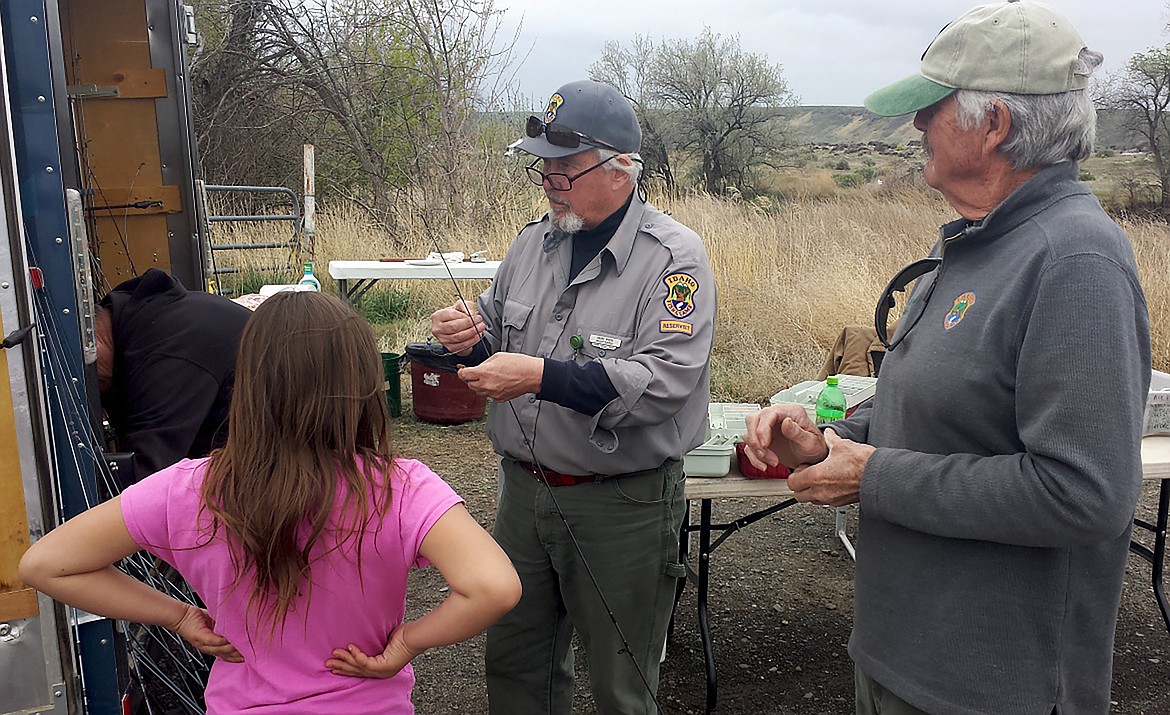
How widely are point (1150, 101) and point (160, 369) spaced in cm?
2282

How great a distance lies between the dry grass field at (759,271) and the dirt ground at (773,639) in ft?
7.58

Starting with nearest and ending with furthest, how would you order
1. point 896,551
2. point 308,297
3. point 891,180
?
1. point 308,297
2. point 896,551
3. point 891,180

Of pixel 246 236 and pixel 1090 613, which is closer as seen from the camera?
pixel 1090 613

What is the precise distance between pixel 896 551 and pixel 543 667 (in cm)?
134

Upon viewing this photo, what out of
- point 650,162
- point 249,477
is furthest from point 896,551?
point 650,162

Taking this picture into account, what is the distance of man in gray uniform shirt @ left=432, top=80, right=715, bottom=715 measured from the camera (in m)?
2.42

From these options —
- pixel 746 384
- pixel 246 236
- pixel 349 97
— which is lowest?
pixel 746 384

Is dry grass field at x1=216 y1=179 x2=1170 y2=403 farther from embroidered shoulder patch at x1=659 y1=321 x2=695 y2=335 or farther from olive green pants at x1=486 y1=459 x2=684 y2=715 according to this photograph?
embroidered shoulder patch at x1=659 y1=321 x2=695 y2=335

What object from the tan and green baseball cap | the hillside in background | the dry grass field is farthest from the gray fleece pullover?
the hillside in background

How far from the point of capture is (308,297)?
62.4 inches

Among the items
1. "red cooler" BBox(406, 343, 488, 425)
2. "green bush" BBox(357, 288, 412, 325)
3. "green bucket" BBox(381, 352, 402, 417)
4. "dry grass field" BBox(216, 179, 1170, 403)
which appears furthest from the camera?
"green bush" BBox(357, 288, 412, 325)

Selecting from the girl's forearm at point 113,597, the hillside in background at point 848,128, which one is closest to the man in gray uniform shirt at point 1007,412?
the girl's forearm at point 113,597

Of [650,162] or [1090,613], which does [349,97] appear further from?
[1090,613]

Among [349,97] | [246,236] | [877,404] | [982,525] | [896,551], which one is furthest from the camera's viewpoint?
[349,97]
